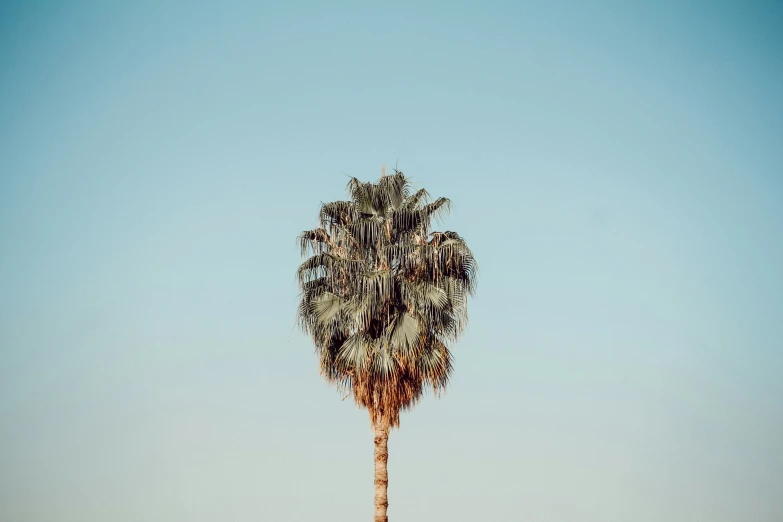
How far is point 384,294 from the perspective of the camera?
89.1 ft

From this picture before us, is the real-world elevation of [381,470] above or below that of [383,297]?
below

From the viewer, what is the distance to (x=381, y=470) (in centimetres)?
2705

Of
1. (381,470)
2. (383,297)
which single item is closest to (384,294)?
(383,297)

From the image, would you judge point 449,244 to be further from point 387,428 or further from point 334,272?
point 387,428

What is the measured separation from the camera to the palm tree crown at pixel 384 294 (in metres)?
27.1

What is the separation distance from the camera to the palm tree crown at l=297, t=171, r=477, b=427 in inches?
1067

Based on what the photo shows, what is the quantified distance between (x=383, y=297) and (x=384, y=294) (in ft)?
0.29

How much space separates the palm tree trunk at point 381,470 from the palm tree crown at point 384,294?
0.92 ft

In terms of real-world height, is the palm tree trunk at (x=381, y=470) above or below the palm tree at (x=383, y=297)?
below

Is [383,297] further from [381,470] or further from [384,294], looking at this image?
[381,470]

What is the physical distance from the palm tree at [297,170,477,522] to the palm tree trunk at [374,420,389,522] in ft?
0.09

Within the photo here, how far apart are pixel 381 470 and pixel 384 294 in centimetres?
488

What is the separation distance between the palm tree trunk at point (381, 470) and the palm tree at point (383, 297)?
3 cm
